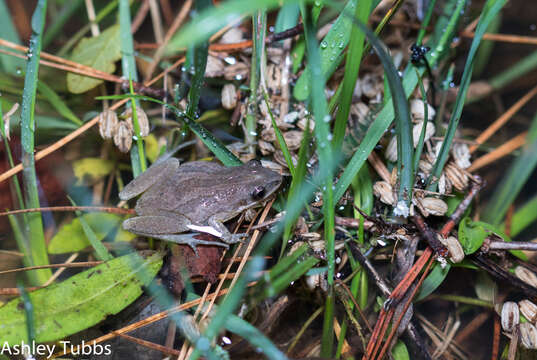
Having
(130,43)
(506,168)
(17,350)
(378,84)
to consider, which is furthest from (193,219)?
(506,168)

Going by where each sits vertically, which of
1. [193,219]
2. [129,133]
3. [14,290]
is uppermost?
[129,133]

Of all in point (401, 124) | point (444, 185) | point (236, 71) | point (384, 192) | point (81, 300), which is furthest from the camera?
point (236, 71)

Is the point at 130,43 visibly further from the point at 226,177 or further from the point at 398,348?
the point at 398,348

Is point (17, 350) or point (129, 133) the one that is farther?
point (129, 133)

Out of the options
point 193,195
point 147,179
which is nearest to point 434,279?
point 193,195

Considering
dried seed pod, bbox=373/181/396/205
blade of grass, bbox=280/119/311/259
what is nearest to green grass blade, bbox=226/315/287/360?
blade of grass, bbox=280/119/311/259

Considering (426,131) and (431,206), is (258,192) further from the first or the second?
(426,131)

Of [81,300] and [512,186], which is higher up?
[512,186]
